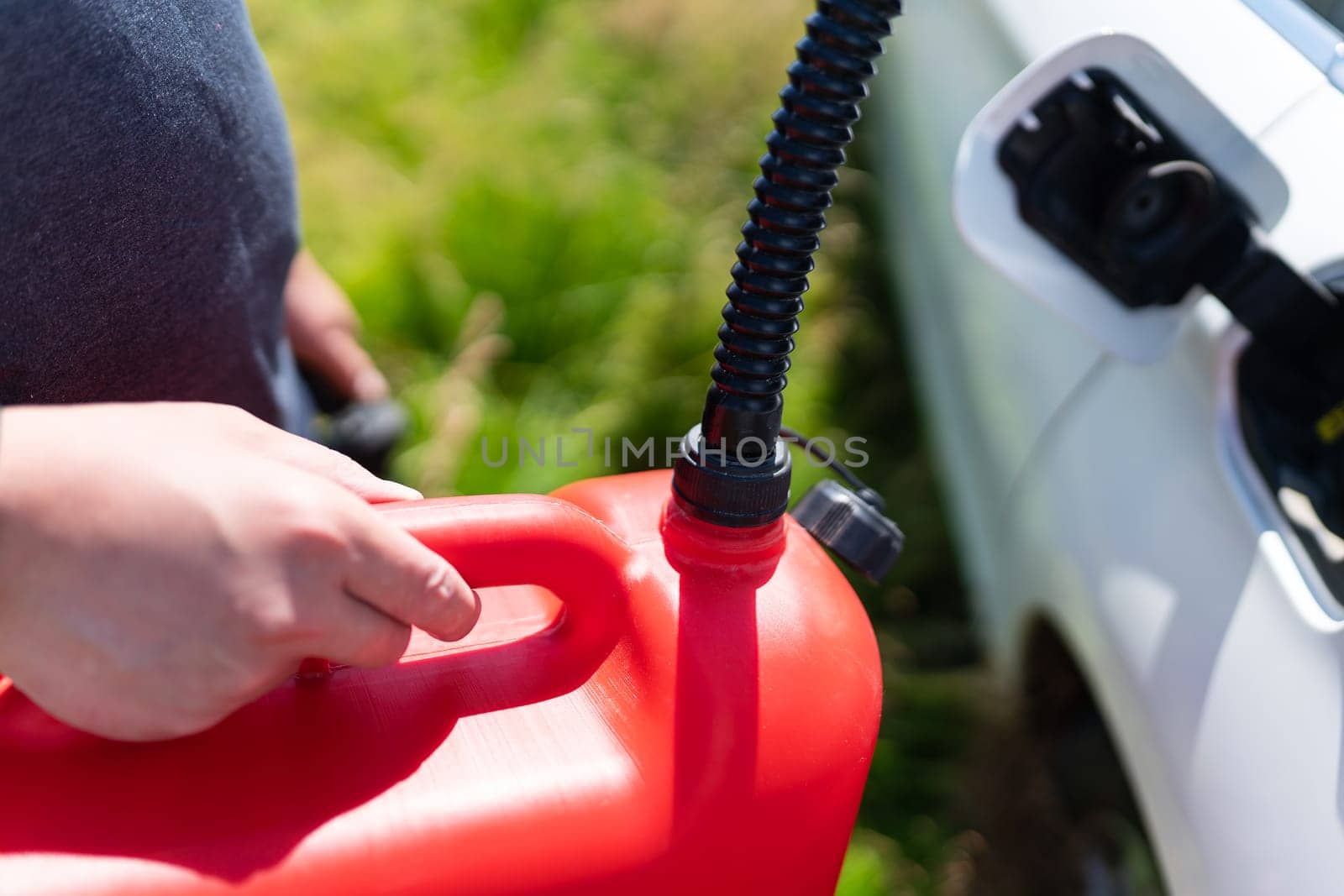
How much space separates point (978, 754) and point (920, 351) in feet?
2.76

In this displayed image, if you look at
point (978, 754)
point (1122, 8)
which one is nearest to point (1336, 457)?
point (1122, 8)

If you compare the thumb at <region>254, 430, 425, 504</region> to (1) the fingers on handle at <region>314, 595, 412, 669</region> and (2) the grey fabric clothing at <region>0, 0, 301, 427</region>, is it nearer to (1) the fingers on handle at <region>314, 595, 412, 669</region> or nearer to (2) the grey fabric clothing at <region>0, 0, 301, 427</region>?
(1) the fingers on handle at <region>314, 595, 412, 669</region>

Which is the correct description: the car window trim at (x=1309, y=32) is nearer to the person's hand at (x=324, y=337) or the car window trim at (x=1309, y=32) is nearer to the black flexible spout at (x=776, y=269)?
the black flexible spout at (x=776, y=269)

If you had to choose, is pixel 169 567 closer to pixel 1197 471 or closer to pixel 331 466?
pixel 331 466

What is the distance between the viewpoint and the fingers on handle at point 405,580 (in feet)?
1.92

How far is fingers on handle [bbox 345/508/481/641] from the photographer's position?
0.59 meters

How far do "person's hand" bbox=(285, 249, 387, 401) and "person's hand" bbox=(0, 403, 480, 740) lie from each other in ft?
3.05

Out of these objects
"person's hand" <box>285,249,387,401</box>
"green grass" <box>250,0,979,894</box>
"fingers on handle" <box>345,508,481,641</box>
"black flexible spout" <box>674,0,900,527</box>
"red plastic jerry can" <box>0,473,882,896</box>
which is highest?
"black flexible spout" <box>674,0,900,527</box>

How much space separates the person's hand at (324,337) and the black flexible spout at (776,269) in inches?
35.4

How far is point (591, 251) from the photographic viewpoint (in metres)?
2.36

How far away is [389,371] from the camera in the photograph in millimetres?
2195

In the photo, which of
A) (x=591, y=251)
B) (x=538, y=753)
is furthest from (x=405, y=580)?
(x=591, y=251)

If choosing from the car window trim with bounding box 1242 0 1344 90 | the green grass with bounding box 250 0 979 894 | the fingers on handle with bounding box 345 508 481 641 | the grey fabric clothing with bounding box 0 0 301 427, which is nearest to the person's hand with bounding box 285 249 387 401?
the green grass with bounding box 250 0 979 894

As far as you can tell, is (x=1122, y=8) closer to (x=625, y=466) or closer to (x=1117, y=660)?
(x=1117, y=660)
